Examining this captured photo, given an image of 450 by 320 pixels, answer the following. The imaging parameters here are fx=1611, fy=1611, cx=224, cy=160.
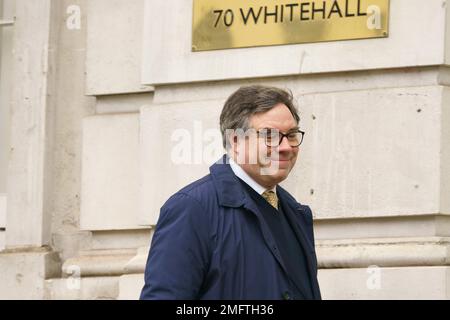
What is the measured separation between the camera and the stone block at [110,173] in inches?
330

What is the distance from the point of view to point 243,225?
214 inches

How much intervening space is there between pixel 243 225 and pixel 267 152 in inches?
10.8

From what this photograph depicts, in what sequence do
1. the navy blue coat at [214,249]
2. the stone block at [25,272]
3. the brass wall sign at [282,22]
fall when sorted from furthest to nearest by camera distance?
1. the stone block at [25,272]
2. the brass wall sign at [282,22]
3. the navy blue coat at [214,249]

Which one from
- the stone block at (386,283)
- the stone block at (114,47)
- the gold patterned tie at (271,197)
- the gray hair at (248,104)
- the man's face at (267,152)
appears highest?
the stone block at (114,47)

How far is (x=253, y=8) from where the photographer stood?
7.85 meters

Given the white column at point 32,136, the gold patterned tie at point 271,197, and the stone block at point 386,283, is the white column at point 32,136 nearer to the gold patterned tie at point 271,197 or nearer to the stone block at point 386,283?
the stone block at point 386,283

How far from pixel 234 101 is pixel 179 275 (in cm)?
73

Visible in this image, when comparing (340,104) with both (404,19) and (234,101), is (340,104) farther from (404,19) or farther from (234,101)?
(234,101)

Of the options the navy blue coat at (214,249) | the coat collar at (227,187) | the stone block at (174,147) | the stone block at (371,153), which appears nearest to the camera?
the navy blue coat at (214,249)

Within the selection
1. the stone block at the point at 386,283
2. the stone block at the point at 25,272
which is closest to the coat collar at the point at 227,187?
the stone block at the point at 386,283

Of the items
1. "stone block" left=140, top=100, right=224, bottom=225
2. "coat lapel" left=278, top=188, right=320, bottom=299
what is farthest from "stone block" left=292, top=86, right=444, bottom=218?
"coat lapel" left=278, top=188, right=320, bottom=299

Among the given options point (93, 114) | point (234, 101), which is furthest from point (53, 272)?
point (234, 101)

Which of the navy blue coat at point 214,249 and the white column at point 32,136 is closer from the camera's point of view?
the navy blue coat at point 214,249

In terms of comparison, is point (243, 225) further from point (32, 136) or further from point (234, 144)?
point (32, 136)
